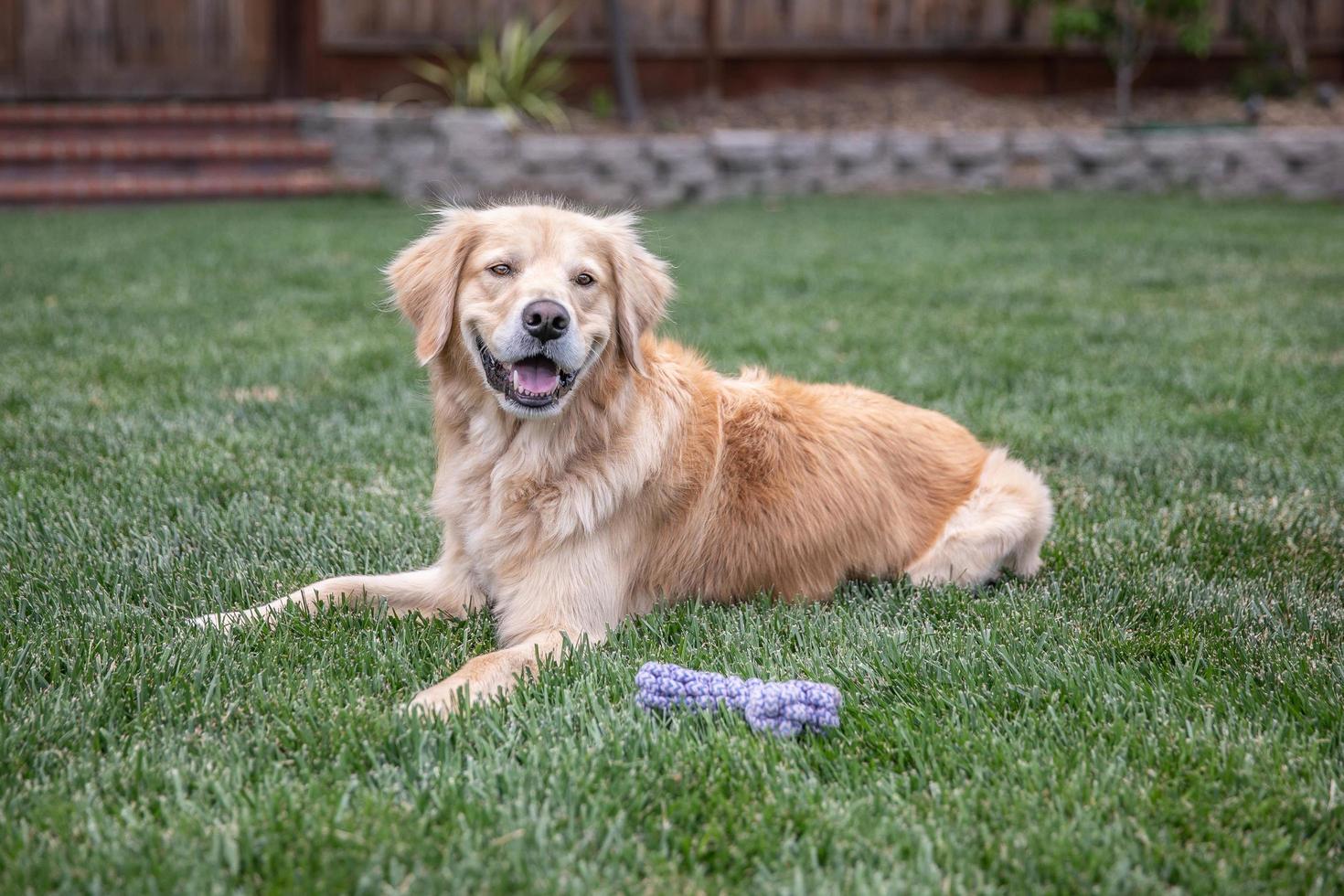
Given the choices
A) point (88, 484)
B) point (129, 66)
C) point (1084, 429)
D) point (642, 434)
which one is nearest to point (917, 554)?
point (642, 434)

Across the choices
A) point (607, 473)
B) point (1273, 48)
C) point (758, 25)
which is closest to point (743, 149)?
point (758, 25)

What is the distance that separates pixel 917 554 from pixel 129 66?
40.1 ft

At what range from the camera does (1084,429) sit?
4840mm

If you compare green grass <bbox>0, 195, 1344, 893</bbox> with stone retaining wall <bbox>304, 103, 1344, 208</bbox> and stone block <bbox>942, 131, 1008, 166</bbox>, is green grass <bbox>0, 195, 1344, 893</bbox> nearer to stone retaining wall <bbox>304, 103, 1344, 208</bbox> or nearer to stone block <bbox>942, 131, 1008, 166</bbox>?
stone retaining wall <bbox>304, 103, 1344, 208</bbox>

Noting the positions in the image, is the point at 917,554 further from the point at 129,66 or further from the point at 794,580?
the point at 129,66

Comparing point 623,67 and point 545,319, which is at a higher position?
point 623,67

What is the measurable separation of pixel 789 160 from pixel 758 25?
2.36 meters

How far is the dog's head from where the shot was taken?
288 centimetres

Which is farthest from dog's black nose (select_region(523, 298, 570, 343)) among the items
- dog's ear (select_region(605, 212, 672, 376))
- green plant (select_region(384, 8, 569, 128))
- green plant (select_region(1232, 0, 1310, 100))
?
green plant (select_region(1232, 0, 1310, 100))

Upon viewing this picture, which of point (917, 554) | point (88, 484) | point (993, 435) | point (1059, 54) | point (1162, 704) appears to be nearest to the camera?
point (1162, 704)

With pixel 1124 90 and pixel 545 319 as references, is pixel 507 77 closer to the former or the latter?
pixel 1124 90

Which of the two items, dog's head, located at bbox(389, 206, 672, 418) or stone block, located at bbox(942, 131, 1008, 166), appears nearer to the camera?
dog's head, located at bbox(389, 206, 672, 418)

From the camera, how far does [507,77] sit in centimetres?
1243

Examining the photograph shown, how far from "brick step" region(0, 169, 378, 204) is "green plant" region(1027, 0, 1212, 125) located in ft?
25.3
